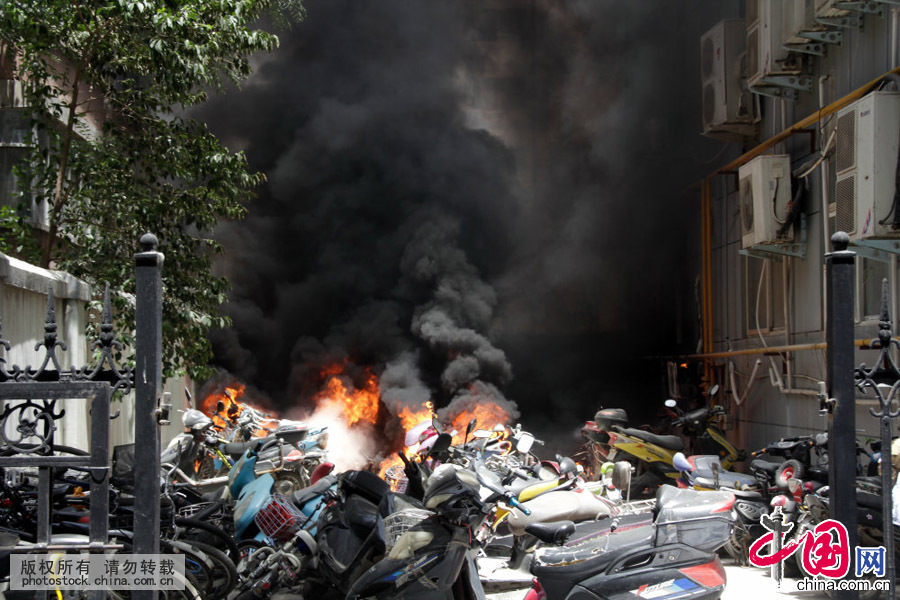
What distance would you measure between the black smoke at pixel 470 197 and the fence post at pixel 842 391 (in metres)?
10.9

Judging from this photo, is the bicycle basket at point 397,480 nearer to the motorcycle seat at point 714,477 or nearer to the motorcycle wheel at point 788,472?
the motorcycle seat at point 714,477

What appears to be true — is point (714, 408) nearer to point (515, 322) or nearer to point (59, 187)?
point (515, 322)

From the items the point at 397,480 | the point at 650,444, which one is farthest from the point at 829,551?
the point at 650,444

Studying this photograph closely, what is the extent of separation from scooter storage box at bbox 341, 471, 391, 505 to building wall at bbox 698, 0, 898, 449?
507 centimetres

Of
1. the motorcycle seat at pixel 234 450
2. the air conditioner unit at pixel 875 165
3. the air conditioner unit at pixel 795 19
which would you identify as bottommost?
the motorcycle seat at pixel 234 450

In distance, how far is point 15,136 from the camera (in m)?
8.05

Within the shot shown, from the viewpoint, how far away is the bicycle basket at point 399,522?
5.06m

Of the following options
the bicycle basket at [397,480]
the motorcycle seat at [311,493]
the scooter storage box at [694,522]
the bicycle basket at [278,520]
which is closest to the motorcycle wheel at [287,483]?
the bicycle basket at [397,480]

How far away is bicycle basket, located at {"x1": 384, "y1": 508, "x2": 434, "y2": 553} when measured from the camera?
506 cm

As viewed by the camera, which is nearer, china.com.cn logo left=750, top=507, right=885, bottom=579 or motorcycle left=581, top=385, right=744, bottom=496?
china.com.cn logo left=750, top=507, right=885, bottom=579

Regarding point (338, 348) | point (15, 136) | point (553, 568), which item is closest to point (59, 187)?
point (15, 136)

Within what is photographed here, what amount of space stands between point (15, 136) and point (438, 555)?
6237mm

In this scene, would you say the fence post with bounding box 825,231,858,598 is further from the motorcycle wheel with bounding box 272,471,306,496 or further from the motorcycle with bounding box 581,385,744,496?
the motorcycle wheel with bounding box 272,471,306,496

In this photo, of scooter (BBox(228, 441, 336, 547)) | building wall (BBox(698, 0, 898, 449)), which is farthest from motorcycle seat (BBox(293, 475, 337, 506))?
building wall (BBox(698, 0, 898, 449))
